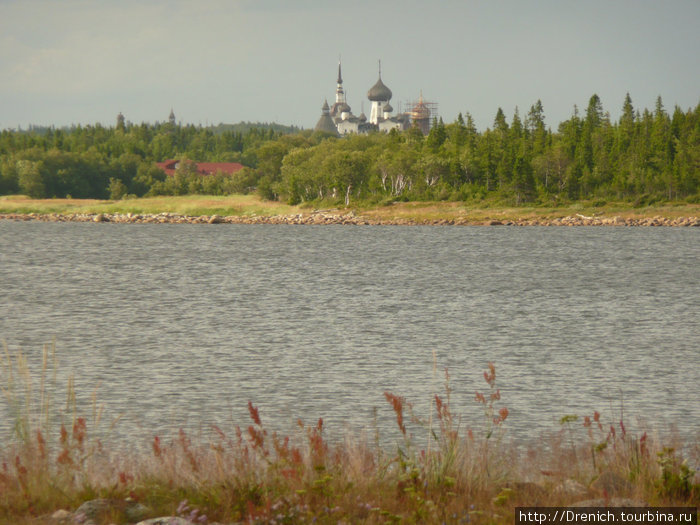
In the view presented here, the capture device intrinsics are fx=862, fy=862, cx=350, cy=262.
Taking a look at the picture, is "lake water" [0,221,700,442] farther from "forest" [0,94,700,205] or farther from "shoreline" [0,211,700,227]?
"forest" [0,94,700,205]

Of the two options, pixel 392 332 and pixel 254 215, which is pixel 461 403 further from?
pixel 254 215

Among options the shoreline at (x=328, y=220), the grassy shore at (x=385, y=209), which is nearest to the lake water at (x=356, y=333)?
the shoreline at (x=328, y=220)

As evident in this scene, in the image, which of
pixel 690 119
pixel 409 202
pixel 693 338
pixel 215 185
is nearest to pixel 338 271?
pixel 693 338

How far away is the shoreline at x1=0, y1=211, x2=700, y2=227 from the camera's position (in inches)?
5059

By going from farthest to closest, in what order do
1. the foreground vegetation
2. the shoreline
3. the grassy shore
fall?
the grassy shore < the shoreline < the foreground vegetation

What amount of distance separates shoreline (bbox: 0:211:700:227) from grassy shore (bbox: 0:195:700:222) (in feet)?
3.95

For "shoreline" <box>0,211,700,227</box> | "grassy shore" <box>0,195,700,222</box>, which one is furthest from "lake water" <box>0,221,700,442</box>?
"grassy shore" <box>0,195,700,222</box>

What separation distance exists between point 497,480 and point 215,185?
176m

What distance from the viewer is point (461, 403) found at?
18.9 m

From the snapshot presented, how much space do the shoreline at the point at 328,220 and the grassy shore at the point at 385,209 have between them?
3.95ft

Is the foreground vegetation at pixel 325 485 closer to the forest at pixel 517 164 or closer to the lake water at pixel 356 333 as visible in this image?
the lake water at pixel 356 333

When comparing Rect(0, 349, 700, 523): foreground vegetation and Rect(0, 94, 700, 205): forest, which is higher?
Rect(0, 94, 700, 205): forest

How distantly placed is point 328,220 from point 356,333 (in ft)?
355

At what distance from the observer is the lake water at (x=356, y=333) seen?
61.7 feet
